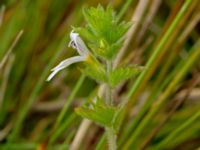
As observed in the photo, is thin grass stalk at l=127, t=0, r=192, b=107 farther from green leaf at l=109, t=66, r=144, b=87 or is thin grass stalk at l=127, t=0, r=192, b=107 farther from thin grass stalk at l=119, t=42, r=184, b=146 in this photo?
green leaf at l=109, t=66, r=144, b=87

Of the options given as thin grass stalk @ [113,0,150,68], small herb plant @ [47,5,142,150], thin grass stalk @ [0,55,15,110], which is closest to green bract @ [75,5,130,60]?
small herb plant @ [47,5,142,150]

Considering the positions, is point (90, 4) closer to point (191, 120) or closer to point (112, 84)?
point (191, 120)

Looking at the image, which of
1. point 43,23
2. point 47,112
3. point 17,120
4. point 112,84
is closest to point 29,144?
point 17,120

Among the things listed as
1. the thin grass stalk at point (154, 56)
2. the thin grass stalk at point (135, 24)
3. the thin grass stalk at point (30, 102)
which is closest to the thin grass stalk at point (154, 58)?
the thin grass stalk at point (154, 56)

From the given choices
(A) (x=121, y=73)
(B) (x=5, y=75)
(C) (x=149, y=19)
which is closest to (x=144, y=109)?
(C) (x=149, y=19)

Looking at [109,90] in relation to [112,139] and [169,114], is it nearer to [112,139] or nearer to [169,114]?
[112,139]
